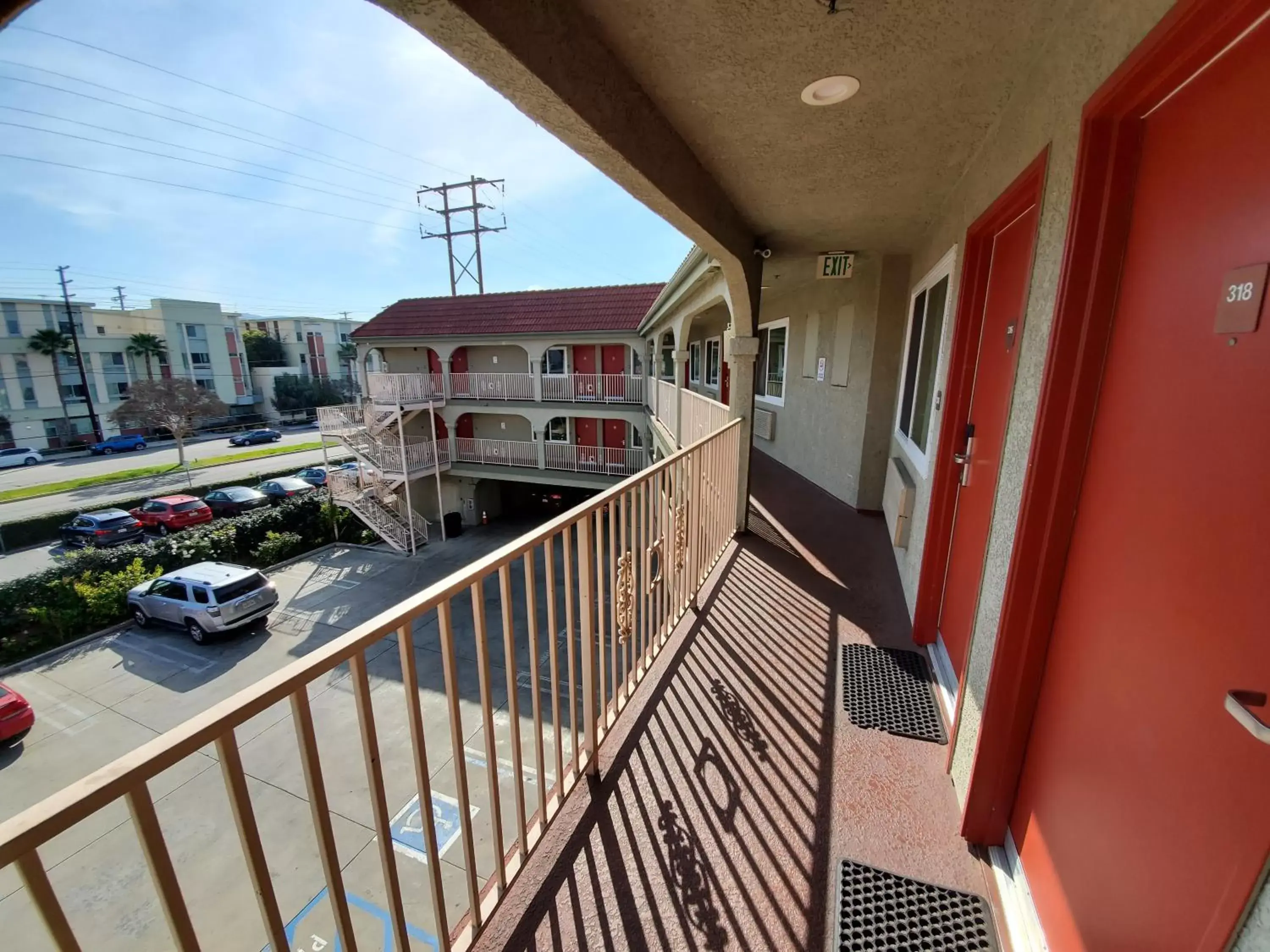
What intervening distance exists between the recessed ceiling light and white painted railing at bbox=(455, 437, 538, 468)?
1369cm

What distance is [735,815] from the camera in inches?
66.8

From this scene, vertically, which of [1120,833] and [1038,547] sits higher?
[1038,547]

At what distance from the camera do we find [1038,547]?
4.48 feet

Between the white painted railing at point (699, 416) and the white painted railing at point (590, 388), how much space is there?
763 cm

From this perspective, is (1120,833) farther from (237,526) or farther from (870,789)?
(237,526)

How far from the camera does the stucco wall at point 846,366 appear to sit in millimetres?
4637

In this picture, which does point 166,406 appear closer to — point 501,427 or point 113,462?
point 113,462

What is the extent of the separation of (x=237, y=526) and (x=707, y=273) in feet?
45.9

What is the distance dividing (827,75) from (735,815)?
2495mm

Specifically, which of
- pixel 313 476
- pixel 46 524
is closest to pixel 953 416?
pixel 313 476

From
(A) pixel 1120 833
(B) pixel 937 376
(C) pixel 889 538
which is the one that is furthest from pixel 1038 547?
(C) pixel 889 538

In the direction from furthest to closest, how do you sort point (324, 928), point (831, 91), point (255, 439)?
1. point (255, 439)
2. point (324, 928)
3. point (831, 91)

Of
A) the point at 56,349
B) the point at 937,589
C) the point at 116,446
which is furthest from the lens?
the point at 56,349

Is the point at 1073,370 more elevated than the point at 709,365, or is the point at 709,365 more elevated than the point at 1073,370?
the point at 709,365
